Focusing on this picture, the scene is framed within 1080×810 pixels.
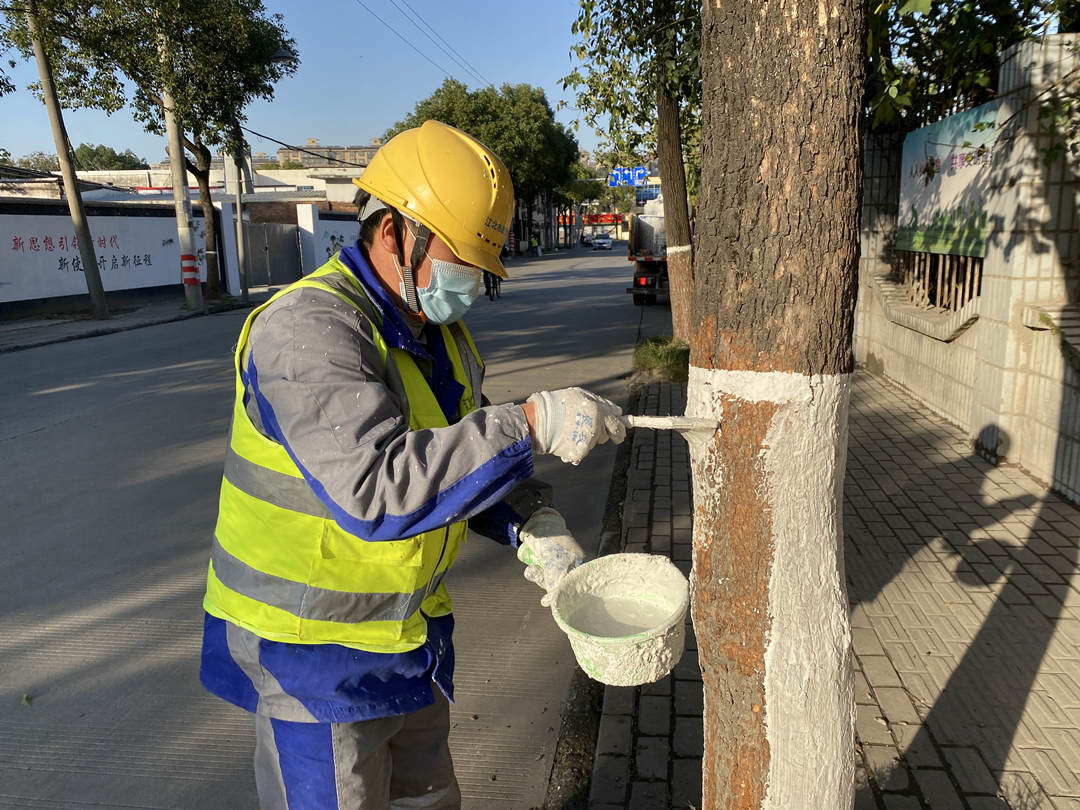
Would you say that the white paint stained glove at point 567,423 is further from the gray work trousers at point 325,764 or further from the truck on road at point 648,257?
the truck on road at point 648,257

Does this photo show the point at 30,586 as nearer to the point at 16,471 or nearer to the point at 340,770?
the point at 16,471

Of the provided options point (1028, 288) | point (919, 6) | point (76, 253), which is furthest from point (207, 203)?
point (919, 6)

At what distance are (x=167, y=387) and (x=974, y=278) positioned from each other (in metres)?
8.32


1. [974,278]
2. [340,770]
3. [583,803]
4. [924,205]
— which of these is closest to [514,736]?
[583,803]

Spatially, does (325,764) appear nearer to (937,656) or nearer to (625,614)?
(625,614)

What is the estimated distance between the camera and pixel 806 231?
5.03 ft

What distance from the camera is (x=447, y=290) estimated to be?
189 centimetres

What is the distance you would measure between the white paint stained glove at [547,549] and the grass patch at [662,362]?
7.28m

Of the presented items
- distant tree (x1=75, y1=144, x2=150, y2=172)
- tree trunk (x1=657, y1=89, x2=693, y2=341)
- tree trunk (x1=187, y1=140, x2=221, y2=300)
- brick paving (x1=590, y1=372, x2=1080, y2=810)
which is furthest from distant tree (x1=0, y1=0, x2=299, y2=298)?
distant tree (x1=75, y1=144, x2=150, y2=172)

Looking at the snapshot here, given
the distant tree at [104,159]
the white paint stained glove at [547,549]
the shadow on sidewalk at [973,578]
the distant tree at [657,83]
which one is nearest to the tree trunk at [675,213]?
the distant tree at [657,83]

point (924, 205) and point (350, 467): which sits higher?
point (924, 205)

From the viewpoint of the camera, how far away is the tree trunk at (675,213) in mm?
9742

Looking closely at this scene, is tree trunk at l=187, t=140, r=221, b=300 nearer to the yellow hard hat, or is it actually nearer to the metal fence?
the metal fence

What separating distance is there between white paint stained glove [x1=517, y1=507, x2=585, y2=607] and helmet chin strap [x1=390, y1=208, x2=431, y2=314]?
0.61 meters
